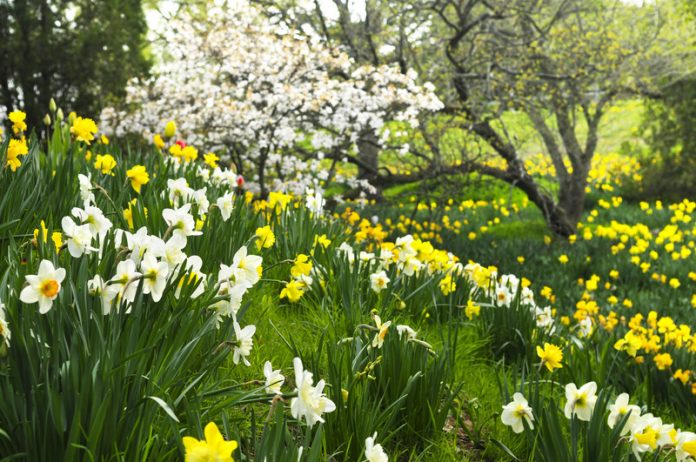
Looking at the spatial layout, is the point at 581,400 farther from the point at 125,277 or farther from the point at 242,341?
the point at 125,277

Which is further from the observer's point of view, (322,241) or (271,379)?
(322,241)

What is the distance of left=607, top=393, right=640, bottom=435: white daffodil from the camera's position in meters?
1.80

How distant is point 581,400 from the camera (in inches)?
71.8

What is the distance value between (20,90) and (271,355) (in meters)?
8.97

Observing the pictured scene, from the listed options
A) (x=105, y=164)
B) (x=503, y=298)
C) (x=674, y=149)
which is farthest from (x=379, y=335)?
(x=674, y=149)

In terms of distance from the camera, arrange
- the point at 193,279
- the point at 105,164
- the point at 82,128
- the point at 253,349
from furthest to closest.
A: 1. the point at 105,164
2. the point at 82,128
3. the point at 253,349
4. the point at 193,279

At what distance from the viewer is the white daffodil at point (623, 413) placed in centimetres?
180

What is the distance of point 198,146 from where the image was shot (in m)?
8.16

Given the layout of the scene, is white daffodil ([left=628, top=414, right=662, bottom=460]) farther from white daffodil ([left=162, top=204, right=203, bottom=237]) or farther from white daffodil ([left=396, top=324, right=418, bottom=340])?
white daffodil ([left=162, top=204, right=203, bottom=237])

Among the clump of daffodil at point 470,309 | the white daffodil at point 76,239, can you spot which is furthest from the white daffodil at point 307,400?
the clump of daffodil at point 470,309

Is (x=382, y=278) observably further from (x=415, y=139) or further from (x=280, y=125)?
(x=415, y=139)

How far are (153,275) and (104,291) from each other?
117mm

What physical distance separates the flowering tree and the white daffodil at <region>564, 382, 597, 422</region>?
575 cm

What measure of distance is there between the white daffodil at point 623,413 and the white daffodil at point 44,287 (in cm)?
149
